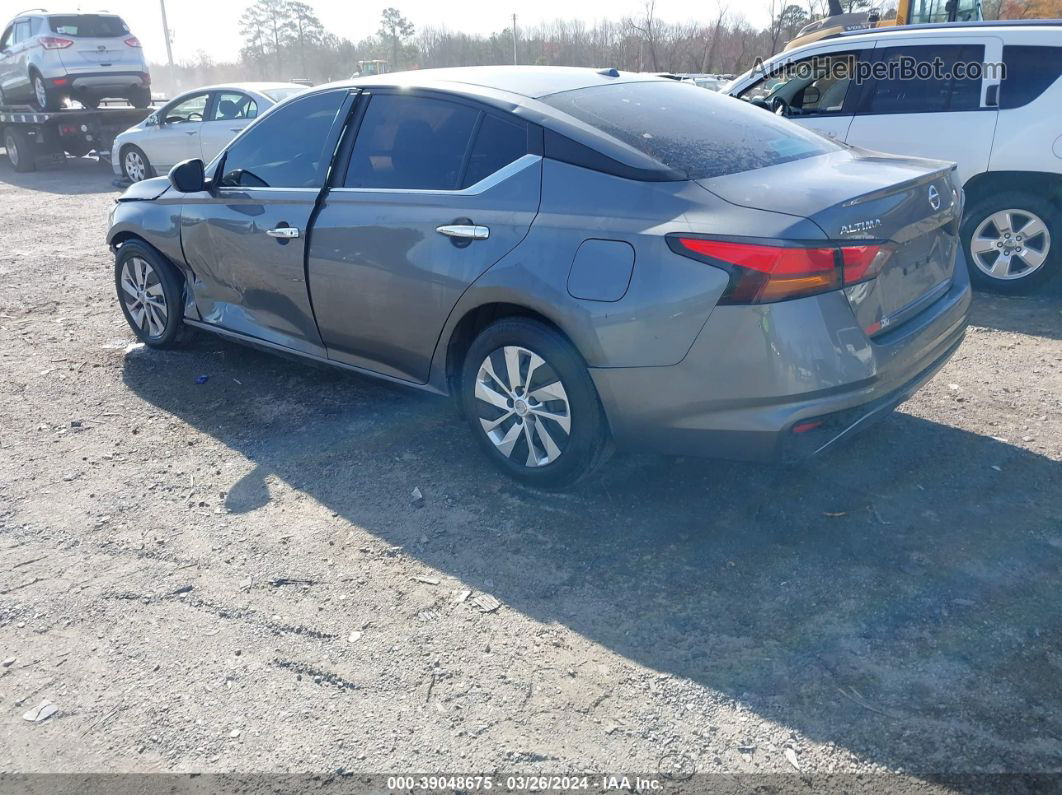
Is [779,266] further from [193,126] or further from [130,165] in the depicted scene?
[130,165]

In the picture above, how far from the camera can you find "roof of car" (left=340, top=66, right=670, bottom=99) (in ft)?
13.6

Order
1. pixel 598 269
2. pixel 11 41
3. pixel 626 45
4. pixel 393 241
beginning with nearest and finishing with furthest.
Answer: pixel 598 269, pixel 393 241, pixel 11 41, pixel 626 45

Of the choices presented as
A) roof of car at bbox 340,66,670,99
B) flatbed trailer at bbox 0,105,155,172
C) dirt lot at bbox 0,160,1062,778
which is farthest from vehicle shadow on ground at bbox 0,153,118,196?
roof of car at bbox 340,66,670,99

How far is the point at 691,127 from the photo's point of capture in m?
3.95

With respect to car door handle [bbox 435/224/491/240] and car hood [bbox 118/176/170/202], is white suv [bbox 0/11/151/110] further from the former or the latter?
car door handle [bbox 435/224/491/240]

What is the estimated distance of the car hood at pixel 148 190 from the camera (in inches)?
221

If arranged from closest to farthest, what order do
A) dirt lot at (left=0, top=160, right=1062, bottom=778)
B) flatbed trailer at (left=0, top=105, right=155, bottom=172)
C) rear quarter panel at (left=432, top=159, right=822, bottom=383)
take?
dirt lot at (left=0, top=160, right=1062, bottom=778), rear quarter panel at (left=432, top=159, right=822, bottom=383), flatbed trailer at (left=0, top=105, right=155, bottom=172)

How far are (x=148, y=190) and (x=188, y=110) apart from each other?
864 cm

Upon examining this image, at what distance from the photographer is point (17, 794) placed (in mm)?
2541

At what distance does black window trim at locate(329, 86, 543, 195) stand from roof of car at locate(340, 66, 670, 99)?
48 millimetres

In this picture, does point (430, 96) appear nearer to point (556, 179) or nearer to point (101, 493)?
point (556, 179)

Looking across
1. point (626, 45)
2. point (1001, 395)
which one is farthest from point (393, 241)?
point (626, 45)

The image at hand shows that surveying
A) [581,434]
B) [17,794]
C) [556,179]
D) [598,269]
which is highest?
[556,179]

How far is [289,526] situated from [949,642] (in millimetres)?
2577
